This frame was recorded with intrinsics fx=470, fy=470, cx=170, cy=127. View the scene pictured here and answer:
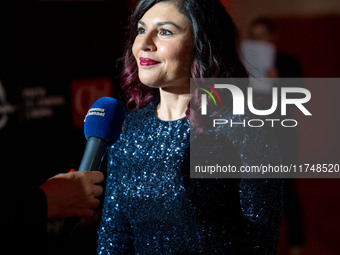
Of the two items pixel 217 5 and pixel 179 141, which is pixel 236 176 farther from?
pixel 217 5

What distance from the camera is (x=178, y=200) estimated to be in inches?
49.6

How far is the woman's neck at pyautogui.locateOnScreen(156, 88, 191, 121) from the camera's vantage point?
Result: 1.31 m

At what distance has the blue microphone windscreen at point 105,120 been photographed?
3.70ft

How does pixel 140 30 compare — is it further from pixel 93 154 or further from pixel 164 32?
pixel 93 154

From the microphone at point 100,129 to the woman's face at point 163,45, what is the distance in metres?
0.12

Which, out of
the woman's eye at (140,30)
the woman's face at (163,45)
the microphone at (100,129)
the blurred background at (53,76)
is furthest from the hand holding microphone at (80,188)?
the blurred background at (53,76)

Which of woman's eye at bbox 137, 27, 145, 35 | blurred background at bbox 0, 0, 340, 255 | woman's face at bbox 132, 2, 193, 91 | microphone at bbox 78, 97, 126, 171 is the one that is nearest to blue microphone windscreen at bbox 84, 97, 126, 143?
microphone at bbox 78, 97, 126, 171

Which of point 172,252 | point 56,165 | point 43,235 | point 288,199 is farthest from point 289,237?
point 43,235

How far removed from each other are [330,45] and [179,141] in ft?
13.6

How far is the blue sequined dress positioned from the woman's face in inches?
5.9

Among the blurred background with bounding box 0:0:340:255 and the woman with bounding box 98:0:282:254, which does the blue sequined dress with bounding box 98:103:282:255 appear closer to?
the woman with bounding box 98:0:282:254

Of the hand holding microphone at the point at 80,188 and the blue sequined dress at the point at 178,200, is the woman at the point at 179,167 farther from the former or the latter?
the hand holding microphone at the point at 80,188

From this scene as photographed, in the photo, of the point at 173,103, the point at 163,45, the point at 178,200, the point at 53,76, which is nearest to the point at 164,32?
the point at 163,45

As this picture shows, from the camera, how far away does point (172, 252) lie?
50.6 inches
